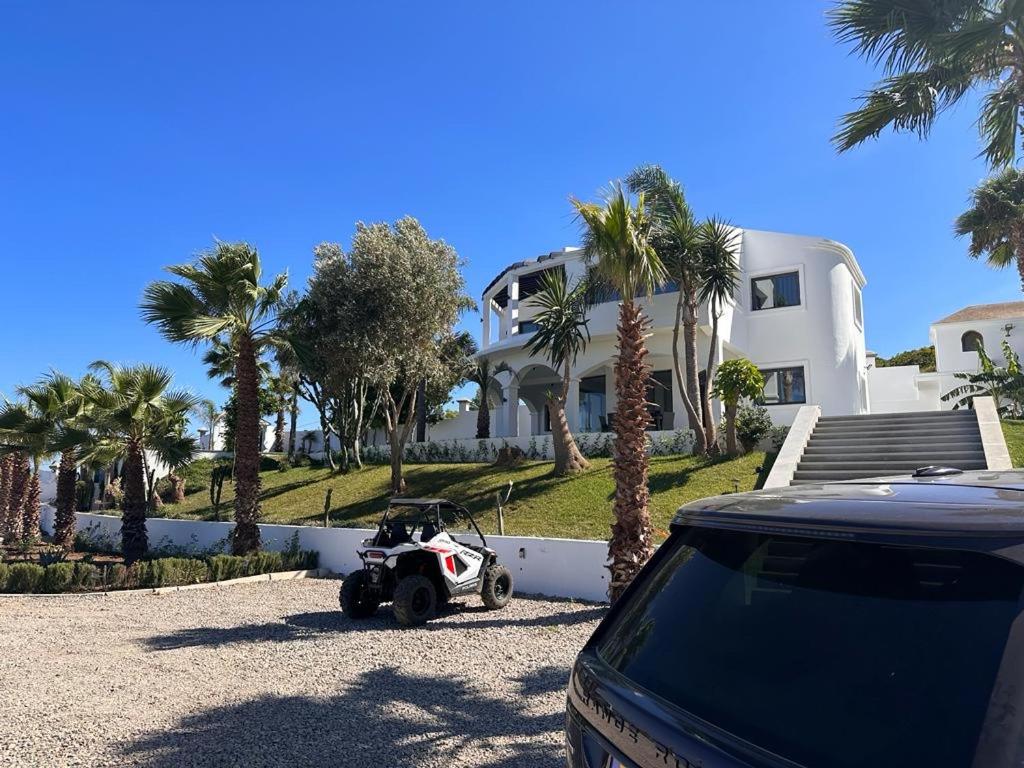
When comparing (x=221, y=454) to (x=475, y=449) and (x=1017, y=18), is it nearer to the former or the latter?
(x=475, y=449)

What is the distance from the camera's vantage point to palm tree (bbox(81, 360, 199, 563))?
46.2 feet

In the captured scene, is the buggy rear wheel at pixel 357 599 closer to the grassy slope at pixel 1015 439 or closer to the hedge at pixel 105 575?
the hedge at pixel 105 575

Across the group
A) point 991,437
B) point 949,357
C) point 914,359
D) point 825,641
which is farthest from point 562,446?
→ point 914,359

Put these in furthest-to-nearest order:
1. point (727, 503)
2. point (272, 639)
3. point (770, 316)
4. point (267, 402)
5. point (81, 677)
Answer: point (267, 402)
point (770, 316)
point (272, 639)
point (81, 677)
point (727, 503)

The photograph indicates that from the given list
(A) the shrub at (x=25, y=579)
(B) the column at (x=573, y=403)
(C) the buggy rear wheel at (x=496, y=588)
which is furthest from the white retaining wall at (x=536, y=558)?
(B) the column at (x=573, y=403)

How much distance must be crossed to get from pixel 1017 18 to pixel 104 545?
72.9ft

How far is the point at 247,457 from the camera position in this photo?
571 inches

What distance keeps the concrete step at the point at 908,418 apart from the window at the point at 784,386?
4793 mm

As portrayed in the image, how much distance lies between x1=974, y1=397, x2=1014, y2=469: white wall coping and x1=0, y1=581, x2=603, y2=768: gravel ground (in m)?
7.92

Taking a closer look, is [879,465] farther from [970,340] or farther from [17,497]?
[970,340]

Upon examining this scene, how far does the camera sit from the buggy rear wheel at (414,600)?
8461 mm

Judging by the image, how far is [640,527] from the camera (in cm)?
893

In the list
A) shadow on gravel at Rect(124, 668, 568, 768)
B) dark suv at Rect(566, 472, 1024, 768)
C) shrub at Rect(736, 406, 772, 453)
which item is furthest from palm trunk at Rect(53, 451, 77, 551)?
dark suv at Rect(566, 472, 1024, 768)

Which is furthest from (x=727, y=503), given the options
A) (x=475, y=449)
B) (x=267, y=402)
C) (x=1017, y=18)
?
(x=267, y=402)
